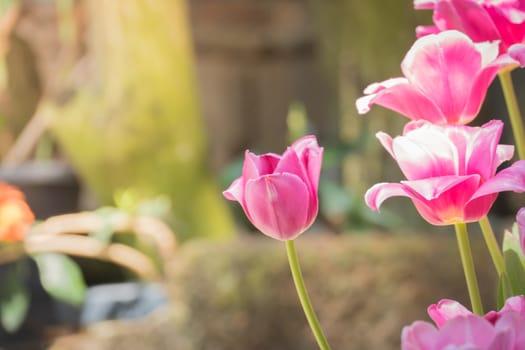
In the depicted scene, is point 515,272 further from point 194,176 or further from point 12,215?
point 194,176

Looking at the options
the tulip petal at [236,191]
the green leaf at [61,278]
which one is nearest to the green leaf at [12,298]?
the green leaf at [61,278]

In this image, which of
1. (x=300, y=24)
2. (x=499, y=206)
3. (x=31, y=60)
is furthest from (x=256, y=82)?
(x=499, y=206)

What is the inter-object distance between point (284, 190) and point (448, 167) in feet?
0.19

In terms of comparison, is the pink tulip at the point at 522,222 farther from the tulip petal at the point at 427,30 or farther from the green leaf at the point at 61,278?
the green leaf at the point at 61,278

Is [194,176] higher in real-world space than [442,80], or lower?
lower

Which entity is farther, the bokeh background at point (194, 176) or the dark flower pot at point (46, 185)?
the dark flower pot at point (46, 185)

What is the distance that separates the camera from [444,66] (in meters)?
0.28

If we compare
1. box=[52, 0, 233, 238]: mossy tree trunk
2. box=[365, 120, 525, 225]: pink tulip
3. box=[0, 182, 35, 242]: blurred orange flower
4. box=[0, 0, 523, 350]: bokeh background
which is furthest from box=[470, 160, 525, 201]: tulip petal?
box=[52, 0, 233, 238]: mossy tree trunk

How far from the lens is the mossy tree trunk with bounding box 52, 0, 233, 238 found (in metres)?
1.77

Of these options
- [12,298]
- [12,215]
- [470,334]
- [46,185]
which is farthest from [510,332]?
[46,185]

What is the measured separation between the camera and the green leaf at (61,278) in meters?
1.14

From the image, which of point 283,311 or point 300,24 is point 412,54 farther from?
point 300,24

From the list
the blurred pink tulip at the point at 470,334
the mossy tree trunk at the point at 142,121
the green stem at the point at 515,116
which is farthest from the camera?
the mossy tree trunk at the point at 142,121

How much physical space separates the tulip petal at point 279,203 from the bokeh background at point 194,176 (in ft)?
3.51
